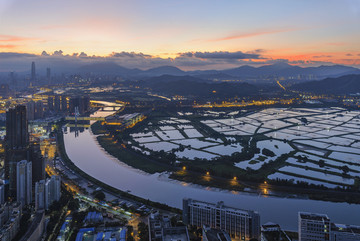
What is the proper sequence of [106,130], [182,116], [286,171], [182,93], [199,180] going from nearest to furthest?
[199,180] → [286,171] → [106,130] → [182,116] → [182,93]

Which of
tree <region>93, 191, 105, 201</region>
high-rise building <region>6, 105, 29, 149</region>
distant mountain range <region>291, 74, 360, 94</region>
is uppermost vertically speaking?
distant mountain range <region>291, 74, 360, 94</region>

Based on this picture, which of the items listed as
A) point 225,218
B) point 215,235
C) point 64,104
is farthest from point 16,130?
point 64,104

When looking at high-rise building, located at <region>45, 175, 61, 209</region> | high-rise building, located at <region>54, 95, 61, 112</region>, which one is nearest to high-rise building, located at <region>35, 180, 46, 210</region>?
high-rise building, located at <region>45, 175, 61, 209</region>

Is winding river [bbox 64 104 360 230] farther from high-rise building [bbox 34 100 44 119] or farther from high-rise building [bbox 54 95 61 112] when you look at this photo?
high-rise building [bbox 54 95 61 112]

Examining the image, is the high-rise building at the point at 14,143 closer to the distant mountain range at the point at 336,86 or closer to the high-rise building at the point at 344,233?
the high-rise building at the point at 344,233

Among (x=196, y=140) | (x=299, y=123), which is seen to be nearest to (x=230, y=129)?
(x=196, y=140)

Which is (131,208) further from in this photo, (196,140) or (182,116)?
(182,116)
